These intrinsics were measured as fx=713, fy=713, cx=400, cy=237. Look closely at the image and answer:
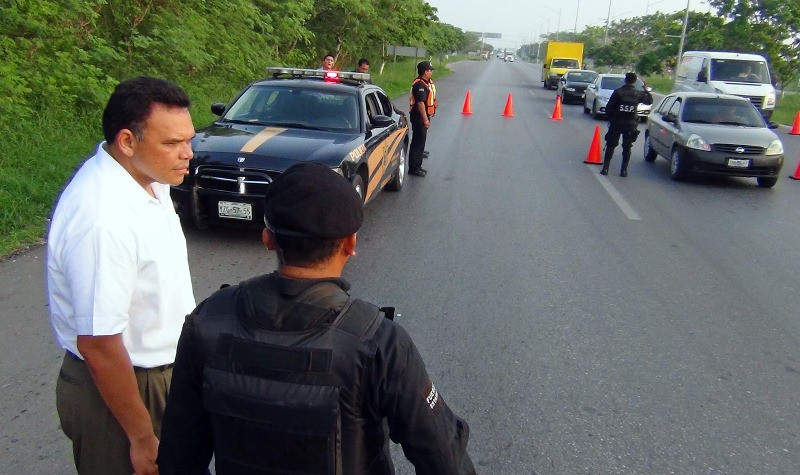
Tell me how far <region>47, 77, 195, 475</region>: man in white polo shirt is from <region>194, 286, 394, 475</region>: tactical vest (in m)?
0.42

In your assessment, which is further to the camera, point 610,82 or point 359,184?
point 610,82

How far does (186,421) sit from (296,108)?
22.7 feet

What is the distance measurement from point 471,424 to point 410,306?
5.99 ft

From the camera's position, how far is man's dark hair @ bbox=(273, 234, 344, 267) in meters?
1.58

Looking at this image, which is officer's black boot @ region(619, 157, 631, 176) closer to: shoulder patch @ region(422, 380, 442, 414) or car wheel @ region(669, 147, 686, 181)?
car wheel @ region(669, 147, 686, 181)

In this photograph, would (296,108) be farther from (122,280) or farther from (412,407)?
(412,407)

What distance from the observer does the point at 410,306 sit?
5.62 meters

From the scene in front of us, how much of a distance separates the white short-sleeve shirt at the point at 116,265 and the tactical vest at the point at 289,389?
40 centimetres

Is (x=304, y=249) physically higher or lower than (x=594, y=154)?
higher

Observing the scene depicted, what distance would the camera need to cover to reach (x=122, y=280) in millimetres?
1881

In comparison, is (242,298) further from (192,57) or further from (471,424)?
(192,57)

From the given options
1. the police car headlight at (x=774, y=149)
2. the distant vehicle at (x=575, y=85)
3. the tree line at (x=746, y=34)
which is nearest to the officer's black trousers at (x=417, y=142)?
the police car headlight at (x=774, y=149)

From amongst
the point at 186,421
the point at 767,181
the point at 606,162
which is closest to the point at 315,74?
the point at 606,162

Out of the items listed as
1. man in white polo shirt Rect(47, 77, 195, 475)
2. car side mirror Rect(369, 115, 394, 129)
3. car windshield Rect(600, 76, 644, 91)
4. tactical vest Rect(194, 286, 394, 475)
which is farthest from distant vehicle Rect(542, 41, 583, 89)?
tactical vest Rect(194, 286, 394, 475)
